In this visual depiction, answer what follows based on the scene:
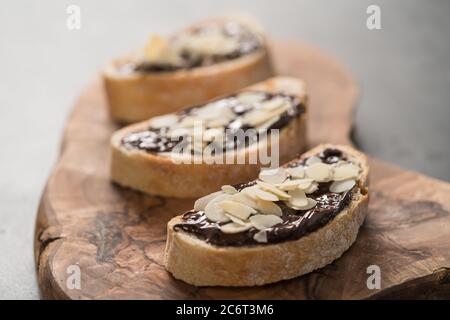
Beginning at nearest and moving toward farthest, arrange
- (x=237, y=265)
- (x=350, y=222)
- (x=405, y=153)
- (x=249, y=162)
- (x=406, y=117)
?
1. (x=237, y=265)
2. (x=350, y=222)
3. (x=249, y=162)
4. (x=405, y=153)
5. (x=406, y=117)

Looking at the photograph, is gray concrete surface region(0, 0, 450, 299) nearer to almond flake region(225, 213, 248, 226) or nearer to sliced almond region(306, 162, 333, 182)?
almond flake region(225, 213, 248, 226)

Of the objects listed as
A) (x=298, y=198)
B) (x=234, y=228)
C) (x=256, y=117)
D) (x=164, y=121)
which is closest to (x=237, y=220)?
(x=234, y=228)

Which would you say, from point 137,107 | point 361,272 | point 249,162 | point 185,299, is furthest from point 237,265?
point 137,107

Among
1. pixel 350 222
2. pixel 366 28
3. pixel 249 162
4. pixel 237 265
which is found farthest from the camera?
pixel 366 28

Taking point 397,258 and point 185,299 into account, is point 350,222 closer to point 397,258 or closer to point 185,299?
point 397,258

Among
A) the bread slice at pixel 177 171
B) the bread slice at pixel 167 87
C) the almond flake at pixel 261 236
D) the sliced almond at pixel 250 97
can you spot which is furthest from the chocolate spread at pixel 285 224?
the bread slice at pixel 167 87

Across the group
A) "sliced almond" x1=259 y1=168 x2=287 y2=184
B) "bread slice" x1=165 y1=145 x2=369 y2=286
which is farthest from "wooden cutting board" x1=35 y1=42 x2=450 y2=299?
"sliced almond" x1=259 y1=168 x2=287 y2=184
